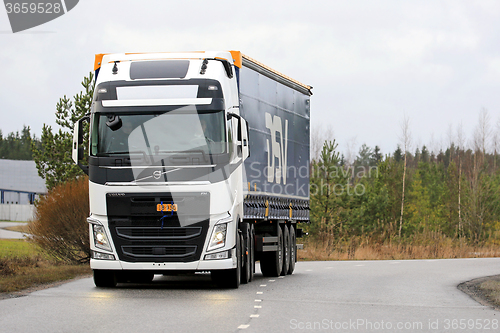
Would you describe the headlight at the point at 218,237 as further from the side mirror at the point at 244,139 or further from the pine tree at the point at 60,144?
the pine tree at the point at 60,144

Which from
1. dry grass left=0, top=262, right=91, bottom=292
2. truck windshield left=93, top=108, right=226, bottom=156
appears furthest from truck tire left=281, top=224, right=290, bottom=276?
truck windshield left=93, top=108, right=226, bottom=156

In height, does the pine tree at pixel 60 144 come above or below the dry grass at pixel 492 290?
above

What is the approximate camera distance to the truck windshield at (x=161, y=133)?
13125 mm

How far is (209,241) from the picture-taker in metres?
13.1

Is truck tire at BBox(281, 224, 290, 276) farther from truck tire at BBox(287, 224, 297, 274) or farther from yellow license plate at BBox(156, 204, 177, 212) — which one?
yellow license plate at BBox(156, 204, 177, 212)

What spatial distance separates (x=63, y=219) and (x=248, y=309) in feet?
39.5

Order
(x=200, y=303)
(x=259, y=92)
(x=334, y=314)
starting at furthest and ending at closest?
(x=259, y=92)
(x=200, y=303)
(x=334, y=314)

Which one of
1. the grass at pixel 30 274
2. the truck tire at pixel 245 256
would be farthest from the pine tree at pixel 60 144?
the truck tire at pixel 245 256

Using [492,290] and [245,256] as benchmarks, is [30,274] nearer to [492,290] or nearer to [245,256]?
[245,256]

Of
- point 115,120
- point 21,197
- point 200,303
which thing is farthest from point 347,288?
point 21,197

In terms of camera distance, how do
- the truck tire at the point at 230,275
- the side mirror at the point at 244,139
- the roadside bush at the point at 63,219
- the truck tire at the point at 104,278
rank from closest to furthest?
the side mirror at the point at 244,139, the truck tire at the point at 230,275, the truck tire at the point at 104,278, the roadside bush at the point at 63,219

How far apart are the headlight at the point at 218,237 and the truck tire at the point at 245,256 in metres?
1.42

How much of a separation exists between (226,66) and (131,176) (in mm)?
2856

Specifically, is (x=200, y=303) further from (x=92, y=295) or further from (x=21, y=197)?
(x=21, y=197)
